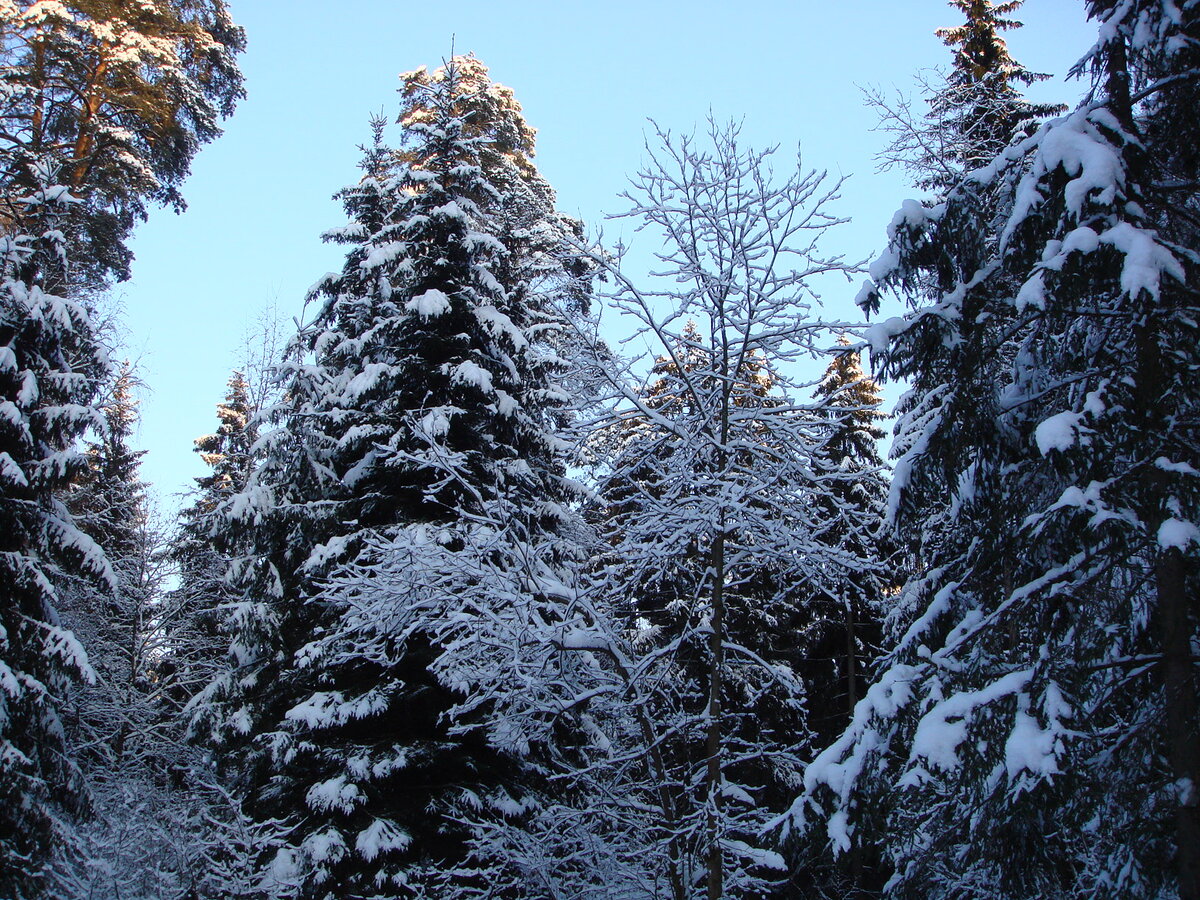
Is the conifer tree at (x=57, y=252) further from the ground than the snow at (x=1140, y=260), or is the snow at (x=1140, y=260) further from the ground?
the conifer tree at (x=57, y=252)

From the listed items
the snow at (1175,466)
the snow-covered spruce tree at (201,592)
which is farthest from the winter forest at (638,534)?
the snow-covered spruce tree at (201,592)

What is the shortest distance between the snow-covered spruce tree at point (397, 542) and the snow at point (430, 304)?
0.03 metres

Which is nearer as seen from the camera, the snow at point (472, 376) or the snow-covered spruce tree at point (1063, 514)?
the snow-covered spruce tree at point (1063, 514)

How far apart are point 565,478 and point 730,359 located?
5.80 meters

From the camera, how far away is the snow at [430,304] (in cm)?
1232

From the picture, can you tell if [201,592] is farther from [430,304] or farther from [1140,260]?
[1140,260]

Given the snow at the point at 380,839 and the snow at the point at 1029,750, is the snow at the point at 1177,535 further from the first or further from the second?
the snow at the point at 380,839

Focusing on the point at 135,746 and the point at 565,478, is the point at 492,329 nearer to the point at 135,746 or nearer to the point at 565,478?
the point at 565,478

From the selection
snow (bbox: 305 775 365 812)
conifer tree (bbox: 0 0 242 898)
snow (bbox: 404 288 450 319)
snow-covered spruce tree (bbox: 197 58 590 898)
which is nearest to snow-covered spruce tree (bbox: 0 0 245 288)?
conifer tree (bbox: 0 0 242 898)

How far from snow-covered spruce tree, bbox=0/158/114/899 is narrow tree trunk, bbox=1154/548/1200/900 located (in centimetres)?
1199

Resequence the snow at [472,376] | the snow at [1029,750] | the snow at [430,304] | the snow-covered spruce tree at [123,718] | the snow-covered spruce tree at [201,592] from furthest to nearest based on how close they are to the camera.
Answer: the snow-covered spruce tree at [201,592]
the snow at [430,304]
the snow at [472,376]
the snow-covered spruce tree at [123,718]
the snow at [1029,750]

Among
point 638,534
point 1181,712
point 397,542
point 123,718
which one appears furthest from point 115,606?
point 1181,712

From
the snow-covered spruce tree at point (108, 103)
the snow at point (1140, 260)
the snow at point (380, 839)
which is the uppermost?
the snow-covered spruce tree at point (108, 103)

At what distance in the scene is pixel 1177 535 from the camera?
428 cm
